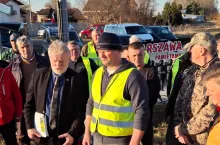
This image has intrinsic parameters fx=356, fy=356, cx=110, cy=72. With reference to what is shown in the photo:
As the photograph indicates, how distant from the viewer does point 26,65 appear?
5.02 metres

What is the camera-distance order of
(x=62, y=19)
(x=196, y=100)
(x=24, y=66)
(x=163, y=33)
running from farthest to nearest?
(x=163, y=33)
(x=62, y=19)
(x=24, y=66)
(x=196, y=100)

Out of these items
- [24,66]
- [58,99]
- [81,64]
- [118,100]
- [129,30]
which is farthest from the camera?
[129,30]

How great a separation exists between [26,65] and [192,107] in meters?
2.62

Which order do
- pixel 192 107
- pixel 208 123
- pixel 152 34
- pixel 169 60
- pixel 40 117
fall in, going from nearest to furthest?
1. pixel 208 123
2. pixel 192 107
3. pixel 40 117
4. pixel 169 60
5. pixel 152 34

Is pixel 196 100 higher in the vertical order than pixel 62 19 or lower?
lower

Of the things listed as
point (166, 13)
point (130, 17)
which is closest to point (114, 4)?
point (130, 17)

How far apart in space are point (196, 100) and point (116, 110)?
0.76 metres

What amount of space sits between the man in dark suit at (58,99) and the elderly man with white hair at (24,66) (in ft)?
4.29

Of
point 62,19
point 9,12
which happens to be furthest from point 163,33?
point 62,19

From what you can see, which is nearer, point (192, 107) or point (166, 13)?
point (192, 107)

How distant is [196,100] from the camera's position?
3260mm

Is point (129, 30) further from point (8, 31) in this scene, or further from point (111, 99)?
point (111, 99)

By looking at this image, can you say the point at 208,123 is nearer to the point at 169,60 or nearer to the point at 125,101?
the point at 125,101

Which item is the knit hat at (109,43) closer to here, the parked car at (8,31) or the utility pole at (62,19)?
the utility pole at (62,19)
